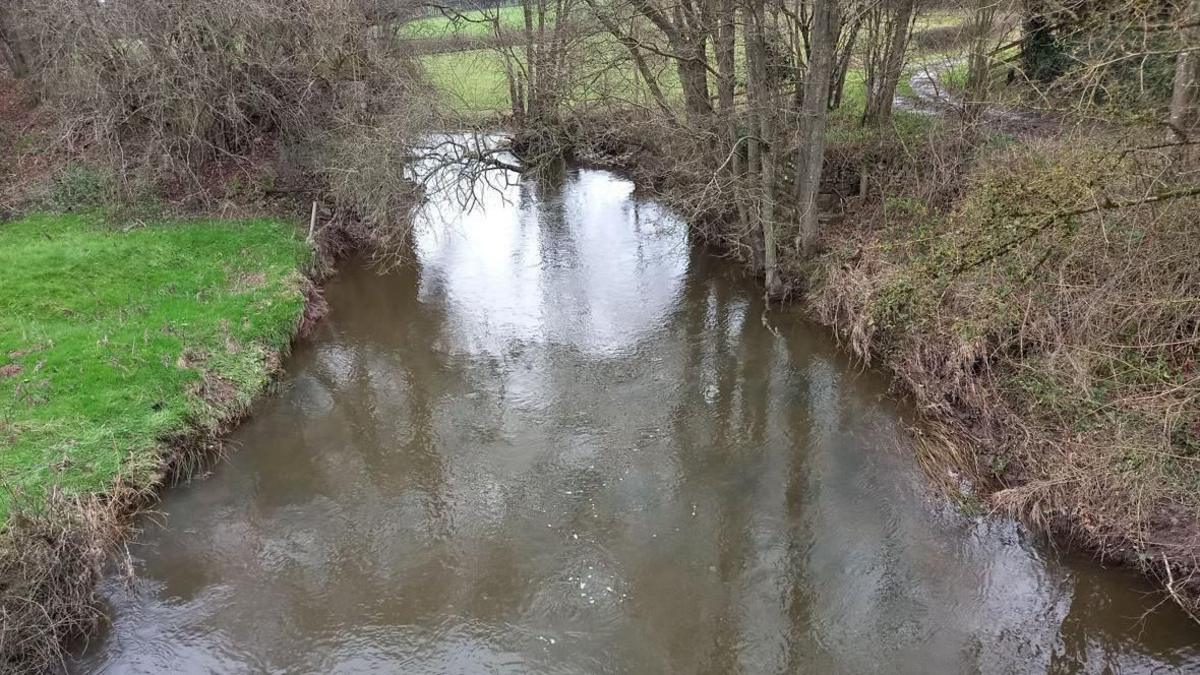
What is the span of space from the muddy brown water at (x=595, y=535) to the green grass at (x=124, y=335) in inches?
32.2

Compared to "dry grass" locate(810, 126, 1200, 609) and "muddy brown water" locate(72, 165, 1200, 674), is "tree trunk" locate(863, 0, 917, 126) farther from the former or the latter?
"muddy brown water" locate(72, 165, 1200, 674)

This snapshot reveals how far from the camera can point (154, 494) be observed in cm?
905

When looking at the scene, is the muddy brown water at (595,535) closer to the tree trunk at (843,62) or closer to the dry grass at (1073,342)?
the dry grass at (1073,342)

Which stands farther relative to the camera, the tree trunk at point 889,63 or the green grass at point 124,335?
the tree trunk at point 889,63

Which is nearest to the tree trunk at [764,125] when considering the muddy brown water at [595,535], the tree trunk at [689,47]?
the tree trunk at [689,47]

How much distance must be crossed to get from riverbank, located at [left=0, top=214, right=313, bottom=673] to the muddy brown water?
1.61 ft

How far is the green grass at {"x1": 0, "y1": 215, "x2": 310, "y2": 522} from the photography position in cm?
898

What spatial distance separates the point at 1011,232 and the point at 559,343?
698cm

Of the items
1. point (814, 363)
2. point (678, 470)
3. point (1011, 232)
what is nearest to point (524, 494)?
point (678, 470)

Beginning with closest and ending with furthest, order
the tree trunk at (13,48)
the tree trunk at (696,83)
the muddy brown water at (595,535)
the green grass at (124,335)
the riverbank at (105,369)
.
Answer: the muddy brown water at (595,535), the riverbank at (105,369), the green grass at (124,335), the tree trunk at (696,83), the tree trunk at (13,48)

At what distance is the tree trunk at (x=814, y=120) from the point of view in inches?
463

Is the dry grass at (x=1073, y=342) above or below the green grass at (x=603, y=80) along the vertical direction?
below

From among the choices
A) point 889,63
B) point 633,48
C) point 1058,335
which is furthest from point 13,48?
point 1058,335

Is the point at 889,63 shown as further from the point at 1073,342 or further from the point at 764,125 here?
the point at 1073,342
